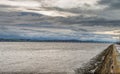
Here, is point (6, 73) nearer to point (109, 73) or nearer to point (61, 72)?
point (61, 72)

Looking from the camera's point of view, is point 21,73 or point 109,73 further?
point 21,73

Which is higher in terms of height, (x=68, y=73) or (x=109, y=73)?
(x=109, y=73)

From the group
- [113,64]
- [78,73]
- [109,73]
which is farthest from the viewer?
[78,73]

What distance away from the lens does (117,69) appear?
82.1ft

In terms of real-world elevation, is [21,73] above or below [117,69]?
below

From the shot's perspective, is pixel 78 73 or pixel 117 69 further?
pixel 78 73

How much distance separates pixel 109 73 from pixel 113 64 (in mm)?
2476

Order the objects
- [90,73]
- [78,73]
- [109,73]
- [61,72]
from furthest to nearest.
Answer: [61,72] → [78,73] → [90,73] → [109,73]

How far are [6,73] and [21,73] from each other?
225 cm

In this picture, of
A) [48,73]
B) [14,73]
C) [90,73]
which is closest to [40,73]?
[48,73]

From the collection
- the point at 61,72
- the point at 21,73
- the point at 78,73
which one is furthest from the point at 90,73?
the point at 21,73

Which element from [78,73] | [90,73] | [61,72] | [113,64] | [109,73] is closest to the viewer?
[109,73]

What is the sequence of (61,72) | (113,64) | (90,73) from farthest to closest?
(61,72), (90,73), (113,64)

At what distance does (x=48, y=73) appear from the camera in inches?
1740
